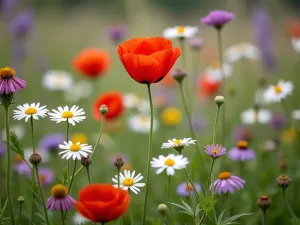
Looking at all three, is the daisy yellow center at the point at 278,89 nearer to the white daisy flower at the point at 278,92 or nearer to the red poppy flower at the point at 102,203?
the white daisy flower at the point at 278,92

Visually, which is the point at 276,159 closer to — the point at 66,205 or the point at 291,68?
the point at 66,205

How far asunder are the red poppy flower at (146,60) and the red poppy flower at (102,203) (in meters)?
0.27

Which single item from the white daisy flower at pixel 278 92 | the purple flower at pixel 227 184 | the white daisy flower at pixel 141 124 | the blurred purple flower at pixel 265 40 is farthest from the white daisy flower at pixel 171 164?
the blurred purple flower at pixel 265 40

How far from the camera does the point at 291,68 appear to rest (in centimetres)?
409

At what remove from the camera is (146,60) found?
3.25 ft

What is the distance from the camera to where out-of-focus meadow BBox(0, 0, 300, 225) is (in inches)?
68.6

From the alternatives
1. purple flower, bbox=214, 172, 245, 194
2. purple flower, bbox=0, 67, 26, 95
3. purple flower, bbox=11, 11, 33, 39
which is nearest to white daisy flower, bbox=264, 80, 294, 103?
purple flower, bbox=214, 172, 245, 194

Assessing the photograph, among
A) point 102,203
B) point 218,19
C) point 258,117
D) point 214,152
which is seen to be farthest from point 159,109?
point 102,203

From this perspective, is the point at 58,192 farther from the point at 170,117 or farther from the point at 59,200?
the point at 170,117

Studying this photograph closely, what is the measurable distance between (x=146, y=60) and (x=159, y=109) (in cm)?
140

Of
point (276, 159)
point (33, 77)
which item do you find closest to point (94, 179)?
point (276, 159)

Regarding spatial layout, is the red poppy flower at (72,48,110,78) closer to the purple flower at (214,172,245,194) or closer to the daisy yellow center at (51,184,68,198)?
the purple flower at (214,172,245,194)

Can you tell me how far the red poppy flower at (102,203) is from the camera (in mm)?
831

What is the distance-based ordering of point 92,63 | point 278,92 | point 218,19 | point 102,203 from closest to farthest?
point 102,203 → point 218,19 → point 278,92 → point 92,63
